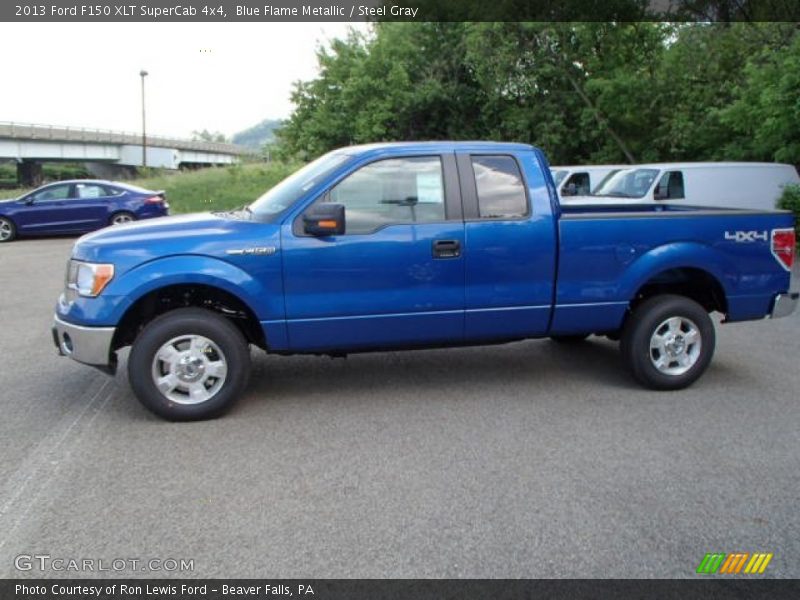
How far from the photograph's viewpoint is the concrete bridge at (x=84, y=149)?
53.9 meters

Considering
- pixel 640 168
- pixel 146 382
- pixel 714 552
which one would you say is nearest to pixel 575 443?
pixel 714 552

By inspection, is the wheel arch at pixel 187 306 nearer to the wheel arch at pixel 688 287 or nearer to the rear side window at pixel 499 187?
the rear side window at pixel 499 187

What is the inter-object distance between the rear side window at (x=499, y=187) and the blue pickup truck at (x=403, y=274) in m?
0.01

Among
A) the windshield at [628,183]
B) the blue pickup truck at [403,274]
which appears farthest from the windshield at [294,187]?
the windshield at [628,183]

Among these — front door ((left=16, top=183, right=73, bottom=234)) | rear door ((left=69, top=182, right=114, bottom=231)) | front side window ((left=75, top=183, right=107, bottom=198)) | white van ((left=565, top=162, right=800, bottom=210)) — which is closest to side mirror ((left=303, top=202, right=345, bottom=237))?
white van ((left=565, top=162, right=800, bottom=210))

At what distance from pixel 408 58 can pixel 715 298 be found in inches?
1271

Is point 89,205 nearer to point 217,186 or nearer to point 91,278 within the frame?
point 91,278

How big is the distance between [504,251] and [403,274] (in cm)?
78

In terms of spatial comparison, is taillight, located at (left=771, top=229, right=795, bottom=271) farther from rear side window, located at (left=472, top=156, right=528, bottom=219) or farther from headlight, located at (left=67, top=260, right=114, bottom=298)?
headlight, located at (left=67, top=260, right=114, bottom=298)

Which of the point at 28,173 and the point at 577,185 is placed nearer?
the point at 577,185

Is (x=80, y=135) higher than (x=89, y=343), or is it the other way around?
(x=80, y=135)

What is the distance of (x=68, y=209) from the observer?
18.4 m

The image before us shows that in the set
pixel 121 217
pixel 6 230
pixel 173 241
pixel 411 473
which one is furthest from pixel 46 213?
pixel 411 473

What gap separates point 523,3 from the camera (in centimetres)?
2678
